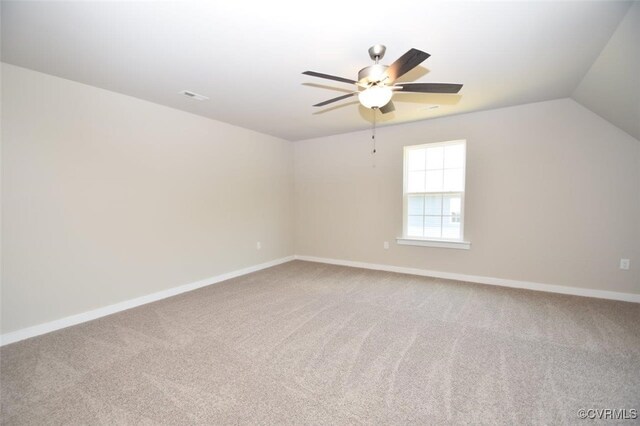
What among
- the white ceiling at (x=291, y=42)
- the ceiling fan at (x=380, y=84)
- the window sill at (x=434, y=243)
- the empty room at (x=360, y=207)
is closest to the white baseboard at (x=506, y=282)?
the empty room at (x=360, y=207)

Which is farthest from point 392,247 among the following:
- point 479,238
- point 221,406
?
point 221,406

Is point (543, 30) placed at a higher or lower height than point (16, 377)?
higher

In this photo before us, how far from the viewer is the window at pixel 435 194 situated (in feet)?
14.1

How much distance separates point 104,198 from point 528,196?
212 inches

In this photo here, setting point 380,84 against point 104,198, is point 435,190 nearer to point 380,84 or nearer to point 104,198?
point 380,84

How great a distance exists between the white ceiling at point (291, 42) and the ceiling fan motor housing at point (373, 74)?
285 millimetres

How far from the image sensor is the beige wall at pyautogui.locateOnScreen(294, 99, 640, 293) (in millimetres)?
3318

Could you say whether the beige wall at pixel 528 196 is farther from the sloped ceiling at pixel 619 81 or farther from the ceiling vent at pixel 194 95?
the ceiling vent at pixel 194 95

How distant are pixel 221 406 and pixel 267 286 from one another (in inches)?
93.5

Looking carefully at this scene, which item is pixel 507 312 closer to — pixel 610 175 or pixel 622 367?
pixel 622 367

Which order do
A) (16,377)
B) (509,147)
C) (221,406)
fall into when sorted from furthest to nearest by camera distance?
1. (509,147)
2. (16,377)
3. (221,406)

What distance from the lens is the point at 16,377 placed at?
1998 millimetres

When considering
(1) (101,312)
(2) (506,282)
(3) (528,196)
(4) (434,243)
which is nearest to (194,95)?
(1) (101,312)

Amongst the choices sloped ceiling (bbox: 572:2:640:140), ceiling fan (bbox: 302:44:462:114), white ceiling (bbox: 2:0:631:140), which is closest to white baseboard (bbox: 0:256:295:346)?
white ceiling (bbox: 2:0:631:140)
